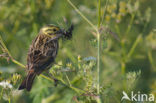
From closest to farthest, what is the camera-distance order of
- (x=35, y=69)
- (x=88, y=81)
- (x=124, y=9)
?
(x=88, y=81) < (x=35, y=69) < (x=124, y=9)

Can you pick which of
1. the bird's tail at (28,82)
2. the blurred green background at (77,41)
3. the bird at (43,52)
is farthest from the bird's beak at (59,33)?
the bird's tail at (28,82)

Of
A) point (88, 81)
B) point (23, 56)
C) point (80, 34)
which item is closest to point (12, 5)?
point (23, 56)

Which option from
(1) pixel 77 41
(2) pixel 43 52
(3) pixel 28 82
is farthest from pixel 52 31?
(1) pixel 77 41

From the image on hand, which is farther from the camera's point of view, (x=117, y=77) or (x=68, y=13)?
(x=68, y=13)

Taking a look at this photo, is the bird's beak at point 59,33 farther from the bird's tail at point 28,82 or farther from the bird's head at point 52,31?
the bird's tail at point 28,82

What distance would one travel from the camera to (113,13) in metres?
5.95

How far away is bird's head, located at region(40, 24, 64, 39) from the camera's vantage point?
14.4 feet

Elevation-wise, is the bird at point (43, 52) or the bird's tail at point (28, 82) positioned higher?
the bird at point (43, 52)

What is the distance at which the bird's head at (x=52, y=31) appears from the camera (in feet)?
14.4

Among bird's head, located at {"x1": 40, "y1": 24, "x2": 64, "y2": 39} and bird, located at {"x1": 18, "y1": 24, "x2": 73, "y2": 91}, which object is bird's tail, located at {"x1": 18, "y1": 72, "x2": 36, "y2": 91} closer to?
bird, located at {"x1": 18, "y1": 24, "x2": 73, "y2": 91}

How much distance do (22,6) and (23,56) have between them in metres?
0.91

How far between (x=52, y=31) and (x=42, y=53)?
0.33 meters

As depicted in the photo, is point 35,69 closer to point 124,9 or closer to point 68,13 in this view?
point 124,9

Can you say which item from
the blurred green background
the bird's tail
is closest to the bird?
the bird's tail
